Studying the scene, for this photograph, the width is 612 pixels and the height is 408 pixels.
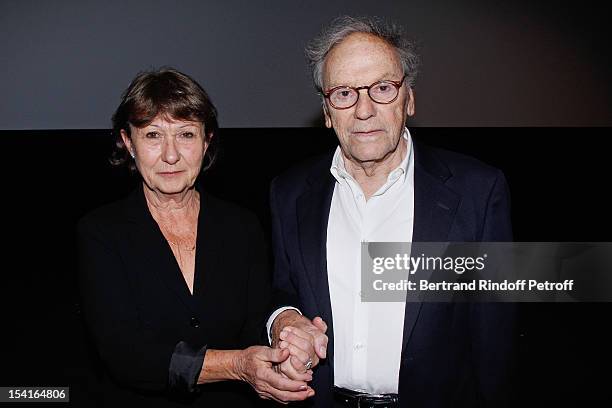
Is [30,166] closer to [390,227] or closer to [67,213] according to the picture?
[67,213]

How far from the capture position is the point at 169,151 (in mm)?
1550

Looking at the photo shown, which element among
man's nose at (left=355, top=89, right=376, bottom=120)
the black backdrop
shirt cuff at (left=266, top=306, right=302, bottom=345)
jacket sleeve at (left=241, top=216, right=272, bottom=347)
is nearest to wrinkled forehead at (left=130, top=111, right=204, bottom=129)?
jacket sleeve at (left=241, top=216, right=272, bottom=347)

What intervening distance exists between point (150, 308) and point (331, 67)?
886mm

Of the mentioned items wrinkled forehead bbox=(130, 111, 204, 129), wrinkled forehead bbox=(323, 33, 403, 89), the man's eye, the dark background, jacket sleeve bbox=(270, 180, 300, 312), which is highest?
the dark background

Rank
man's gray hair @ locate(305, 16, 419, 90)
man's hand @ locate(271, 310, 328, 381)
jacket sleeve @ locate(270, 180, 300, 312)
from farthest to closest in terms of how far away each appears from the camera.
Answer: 1. jacket sleeve @ locate(270, 180, 300, 312)
2. man's gray hair @ locate(305, 16, 419, 90)
3. man's hand @ locate(271, 310, 328, 381)

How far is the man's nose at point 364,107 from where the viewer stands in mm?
1444

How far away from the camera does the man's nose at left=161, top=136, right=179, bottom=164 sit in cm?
155

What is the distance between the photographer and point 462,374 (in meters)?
1.55

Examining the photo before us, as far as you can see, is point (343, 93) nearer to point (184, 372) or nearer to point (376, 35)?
point (376, 35)

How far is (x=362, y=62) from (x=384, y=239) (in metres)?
0.52

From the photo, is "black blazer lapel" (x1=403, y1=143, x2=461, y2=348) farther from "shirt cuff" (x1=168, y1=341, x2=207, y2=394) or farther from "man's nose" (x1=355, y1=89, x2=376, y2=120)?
"shirt cuff" (x1=168, y1=341, x2=207, y2=394)

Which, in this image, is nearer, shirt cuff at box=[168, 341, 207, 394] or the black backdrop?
shirt cuff at box=[168, 341, 207, 394]

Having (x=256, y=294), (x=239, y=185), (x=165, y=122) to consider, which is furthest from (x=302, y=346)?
(x=239, y=185)

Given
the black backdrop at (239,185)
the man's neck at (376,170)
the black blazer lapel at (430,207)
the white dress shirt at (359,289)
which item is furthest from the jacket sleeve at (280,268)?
the black backdrop at (239,185)
